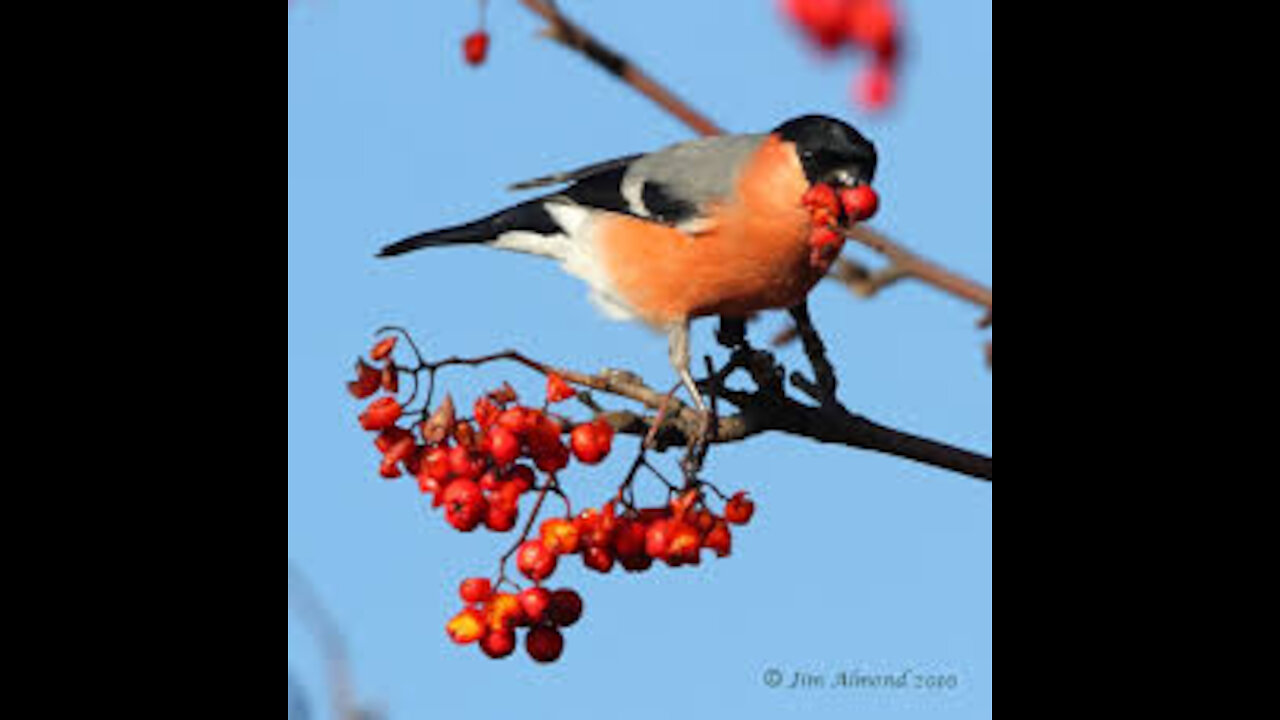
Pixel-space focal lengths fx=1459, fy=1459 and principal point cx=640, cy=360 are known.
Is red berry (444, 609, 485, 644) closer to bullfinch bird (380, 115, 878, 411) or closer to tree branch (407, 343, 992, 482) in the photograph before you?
tree branch (407, 343, 992, 482)

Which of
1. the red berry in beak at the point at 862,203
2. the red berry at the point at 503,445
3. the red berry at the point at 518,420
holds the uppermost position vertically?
the red berry in beak at the point at 862,203

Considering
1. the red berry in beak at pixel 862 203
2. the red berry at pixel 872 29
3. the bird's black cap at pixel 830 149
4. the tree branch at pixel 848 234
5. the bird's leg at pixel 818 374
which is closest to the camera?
the red berry at pixel 872 29

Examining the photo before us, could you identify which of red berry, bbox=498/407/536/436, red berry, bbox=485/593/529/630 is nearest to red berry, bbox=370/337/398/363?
red berry, bbox=498/407/536/436

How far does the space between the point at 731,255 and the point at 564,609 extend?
1.07 meters

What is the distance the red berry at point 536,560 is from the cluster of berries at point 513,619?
0.17 ft

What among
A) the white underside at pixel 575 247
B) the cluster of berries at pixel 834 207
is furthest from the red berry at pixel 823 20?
the white underside at pixel 575 247

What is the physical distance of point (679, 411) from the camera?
2.44 m

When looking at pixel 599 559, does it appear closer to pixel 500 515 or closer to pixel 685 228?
pixel 500 515

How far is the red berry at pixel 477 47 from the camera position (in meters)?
2.09

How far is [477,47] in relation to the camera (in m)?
2.12

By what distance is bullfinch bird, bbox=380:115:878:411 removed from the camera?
3018mm

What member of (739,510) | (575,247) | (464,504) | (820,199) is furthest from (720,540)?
(575,247)

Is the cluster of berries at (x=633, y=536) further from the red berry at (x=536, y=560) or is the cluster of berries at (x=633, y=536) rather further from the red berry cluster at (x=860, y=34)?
the red berry cluster at (x=860, y=34)
